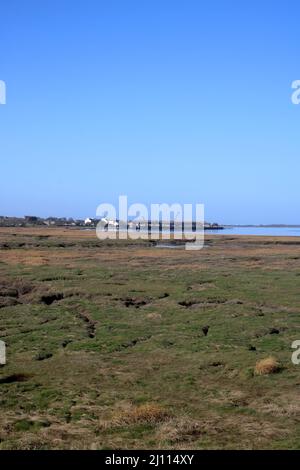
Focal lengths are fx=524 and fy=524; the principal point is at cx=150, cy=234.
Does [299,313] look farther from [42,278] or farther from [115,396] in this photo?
[42,278]

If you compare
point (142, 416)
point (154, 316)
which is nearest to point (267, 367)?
point (142, 416)

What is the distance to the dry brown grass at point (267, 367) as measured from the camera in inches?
712

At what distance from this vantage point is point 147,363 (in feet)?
65.1

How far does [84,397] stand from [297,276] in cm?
3182

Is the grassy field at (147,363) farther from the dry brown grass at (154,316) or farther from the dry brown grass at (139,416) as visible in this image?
the dry brown grass at (154,316)

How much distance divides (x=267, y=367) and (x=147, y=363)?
448 centimetres

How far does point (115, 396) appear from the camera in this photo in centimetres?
1603

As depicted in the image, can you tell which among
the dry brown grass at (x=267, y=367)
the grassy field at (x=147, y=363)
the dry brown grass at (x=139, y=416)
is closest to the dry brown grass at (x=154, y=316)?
the grassy field at (x=147, y=363)

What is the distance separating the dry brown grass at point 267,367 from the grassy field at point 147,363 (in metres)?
0.26

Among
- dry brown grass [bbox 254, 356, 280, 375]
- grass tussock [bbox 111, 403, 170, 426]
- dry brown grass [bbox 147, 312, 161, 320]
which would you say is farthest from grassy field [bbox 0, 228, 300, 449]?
dry brown grass [bbox 147, 312, 161, 320]

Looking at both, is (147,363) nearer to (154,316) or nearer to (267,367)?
(267,367)

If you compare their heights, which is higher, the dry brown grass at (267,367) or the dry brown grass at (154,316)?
the dry brown grass at (154,316)

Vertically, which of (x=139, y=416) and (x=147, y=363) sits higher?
(x=139, y=416)
